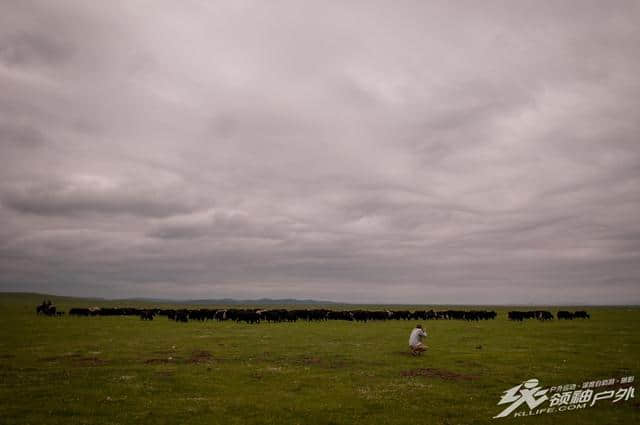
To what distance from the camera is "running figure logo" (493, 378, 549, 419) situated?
16.3 meters

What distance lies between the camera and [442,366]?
2427cm

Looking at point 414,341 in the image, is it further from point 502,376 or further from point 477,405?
point 477,405

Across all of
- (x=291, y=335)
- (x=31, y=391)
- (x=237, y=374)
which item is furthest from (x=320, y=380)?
(x=291, y=335)

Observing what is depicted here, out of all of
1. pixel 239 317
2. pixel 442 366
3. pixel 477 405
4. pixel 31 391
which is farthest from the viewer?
pixel 239 317

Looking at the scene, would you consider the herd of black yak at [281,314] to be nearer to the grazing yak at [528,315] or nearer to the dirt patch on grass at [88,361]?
the grazing yak at [528,315]

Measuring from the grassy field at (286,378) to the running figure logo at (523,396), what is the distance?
42 centimetres

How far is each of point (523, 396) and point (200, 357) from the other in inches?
708

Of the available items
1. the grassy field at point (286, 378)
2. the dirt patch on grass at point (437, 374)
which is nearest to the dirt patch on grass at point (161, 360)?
the grassy field at point (286, 378)

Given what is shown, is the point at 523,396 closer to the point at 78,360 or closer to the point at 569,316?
the point at 78,360

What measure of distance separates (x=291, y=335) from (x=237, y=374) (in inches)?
763

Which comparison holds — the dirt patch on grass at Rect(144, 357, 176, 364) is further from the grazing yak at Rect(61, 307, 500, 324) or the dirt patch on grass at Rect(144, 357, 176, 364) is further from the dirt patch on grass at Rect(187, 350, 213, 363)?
the grazing yak at Rect(61, 307, 500, 324)

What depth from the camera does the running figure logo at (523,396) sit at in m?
16.3

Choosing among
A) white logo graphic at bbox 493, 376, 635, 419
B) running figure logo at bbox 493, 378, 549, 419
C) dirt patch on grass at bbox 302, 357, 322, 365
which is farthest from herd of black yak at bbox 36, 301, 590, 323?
white logo graphic at bbox 493, 376, 635, 419

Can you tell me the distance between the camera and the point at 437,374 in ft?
72.5
